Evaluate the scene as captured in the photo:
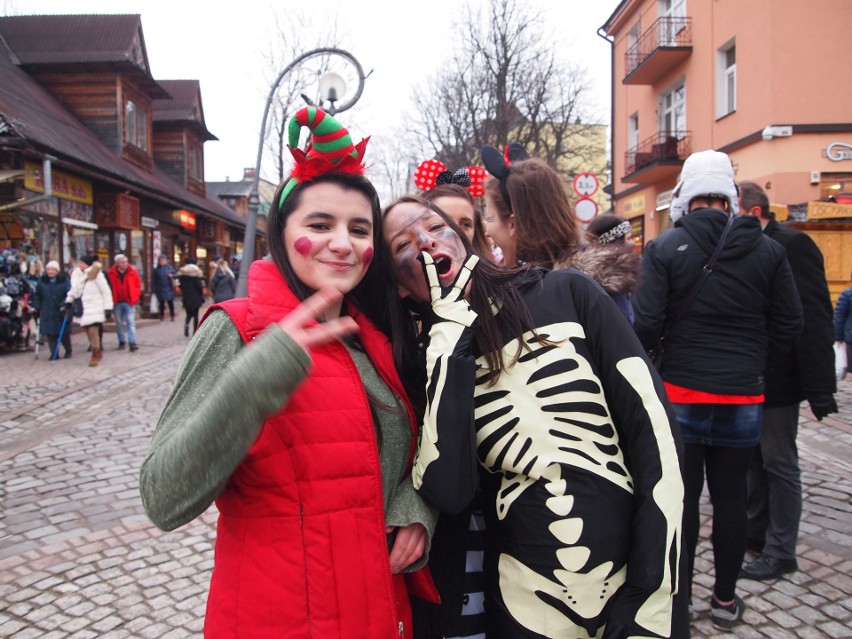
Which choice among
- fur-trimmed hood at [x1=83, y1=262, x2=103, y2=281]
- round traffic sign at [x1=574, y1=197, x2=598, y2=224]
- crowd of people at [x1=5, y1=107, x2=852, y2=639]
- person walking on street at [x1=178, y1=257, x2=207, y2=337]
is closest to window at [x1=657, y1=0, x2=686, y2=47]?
round traffic sign at [x1=574, y1=197, x2=598, y2=224]

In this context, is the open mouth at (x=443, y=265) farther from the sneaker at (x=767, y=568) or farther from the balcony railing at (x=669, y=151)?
the balcony railing at (x=669, y=151)

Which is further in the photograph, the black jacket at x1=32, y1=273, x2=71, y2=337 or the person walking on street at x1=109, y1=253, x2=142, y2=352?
the person walking on street at x1=109, y1=253, x2=142, y2=352

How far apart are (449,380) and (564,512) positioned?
1.26 ft

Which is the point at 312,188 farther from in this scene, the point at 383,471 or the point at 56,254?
the point at 56,254

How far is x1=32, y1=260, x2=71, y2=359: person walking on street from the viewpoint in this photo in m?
10.8

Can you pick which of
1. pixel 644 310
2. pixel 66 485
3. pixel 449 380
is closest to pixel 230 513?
pixel 449 380

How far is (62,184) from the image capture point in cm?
1427

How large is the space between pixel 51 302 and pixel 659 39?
1737 cm

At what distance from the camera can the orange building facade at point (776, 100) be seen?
532 inches

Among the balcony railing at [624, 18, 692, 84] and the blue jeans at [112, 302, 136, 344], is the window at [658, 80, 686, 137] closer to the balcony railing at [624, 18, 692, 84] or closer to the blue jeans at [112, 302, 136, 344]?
the balcony railing at [624, 18, 692, 84]

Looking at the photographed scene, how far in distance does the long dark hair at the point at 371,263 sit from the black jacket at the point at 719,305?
1.42 meters

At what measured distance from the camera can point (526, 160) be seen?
6.42ft

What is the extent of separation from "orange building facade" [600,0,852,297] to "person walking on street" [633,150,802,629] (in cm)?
1165

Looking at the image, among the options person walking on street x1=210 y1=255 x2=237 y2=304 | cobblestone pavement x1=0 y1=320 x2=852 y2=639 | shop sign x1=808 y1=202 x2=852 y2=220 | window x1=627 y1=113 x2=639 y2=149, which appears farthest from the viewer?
window x1=627 y1=113 x2=639 y2=149
